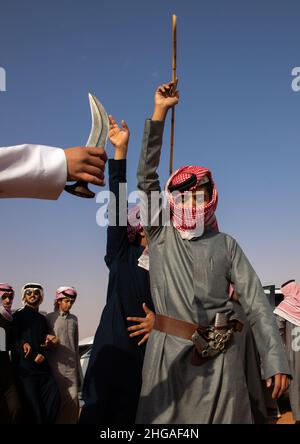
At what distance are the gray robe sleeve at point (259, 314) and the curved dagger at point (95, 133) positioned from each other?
1.61 metres

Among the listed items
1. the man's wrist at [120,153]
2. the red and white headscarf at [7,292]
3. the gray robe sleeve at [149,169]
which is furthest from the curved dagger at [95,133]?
the red and white headscarf at [7,292]

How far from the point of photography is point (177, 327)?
11.0 feet

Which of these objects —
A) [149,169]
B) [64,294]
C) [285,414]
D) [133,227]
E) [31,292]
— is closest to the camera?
[149,169]

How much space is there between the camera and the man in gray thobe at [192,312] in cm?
323

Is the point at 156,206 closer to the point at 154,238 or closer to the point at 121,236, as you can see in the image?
the point at 154,238

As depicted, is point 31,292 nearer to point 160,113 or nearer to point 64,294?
point 64,294

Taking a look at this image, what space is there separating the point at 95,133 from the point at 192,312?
1.56 metres

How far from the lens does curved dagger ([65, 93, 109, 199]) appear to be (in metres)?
2.01

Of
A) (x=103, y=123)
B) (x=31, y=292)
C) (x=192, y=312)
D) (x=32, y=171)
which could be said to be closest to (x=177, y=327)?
(x=192, y=312)

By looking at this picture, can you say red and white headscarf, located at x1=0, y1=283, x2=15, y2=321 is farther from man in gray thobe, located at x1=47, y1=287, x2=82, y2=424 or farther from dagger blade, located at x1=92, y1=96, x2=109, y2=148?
dagger blade, located at x1=92, y1=96, x2=109, y2=148

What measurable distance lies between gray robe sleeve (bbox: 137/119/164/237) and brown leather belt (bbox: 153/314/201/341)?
2.00 feet

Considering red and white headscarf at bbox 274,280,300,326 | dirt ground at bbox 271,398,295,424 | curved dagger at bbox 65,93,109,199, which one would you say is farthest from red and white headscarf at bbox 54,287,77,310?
curved dagger at bbox 65,93,109,199

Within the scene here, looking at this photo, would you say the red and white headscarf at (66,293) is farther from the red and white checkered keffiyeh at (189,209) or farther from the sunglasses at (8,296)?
the red and white checkered keffiyeh at (189,209)

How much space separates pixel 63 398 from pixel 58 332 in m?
0.86
